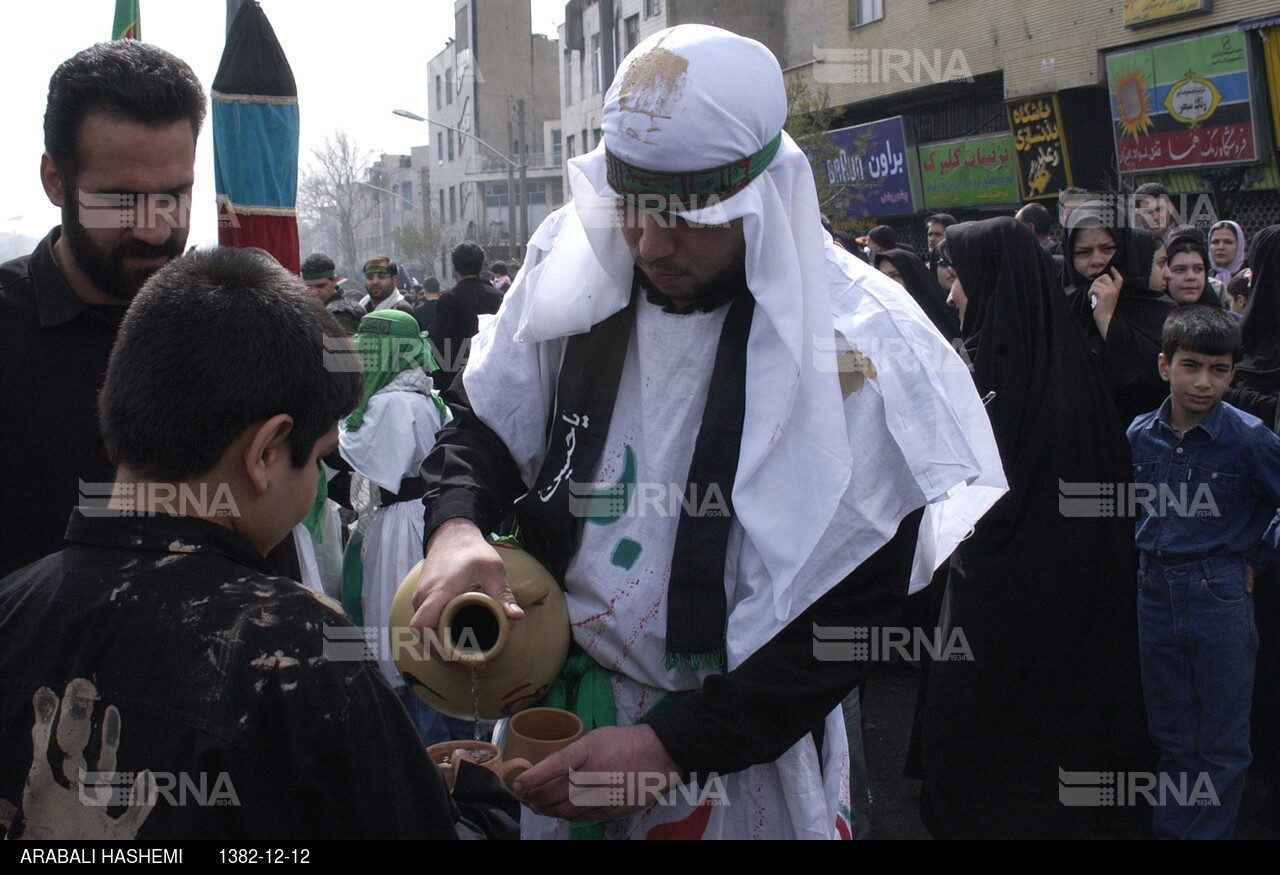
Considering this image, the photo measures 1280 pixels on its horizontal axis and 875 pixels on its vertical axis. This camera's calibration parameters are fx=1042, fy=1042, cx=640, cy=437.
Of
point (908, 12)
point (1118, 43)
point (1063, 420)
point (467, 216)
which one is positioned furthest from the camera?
point (467, 216)

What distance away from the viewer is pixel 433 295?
16766mm

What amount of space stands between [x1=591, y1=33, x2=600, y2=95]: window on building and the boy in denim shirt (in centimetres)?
3501

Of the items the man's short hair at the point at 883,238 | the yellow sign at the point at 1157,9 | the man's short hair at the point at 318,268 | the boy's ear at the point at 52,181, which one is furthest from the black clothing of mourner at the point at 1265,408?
the yellow sign at the point at 1157,9

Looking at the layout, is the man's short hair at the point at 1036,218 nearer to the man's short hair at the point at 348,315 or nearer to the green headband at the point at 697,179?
the man's short hair at the point at 348,315

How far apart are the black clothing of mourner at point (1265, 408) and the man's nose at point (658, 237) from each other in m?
3.05

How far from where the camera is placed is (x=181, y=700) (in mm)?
1146

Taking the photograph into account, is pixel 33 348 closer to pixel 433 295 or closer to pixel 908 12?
pixel 433 295

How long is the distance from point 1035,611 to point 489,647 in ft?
7.95

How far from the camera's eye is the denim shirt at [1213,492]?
3.56 metres

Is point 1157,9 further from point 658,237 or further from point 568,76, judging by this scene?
point 568,76

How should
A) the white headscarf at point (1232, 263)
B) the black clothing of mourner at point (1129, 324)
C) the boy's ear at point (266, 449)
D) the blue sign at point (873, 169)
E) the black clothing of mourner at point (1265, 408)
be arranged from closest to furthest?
the boy's ear at point (266, 449), the black clothing of mourner at point (1265, 408), the black clothing of mourner at point (1129, 324), the white headscarf at point (1232, 263), the blue sign at point (873, 169)

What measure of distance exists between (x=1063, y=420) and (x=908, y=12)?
14.7 metres

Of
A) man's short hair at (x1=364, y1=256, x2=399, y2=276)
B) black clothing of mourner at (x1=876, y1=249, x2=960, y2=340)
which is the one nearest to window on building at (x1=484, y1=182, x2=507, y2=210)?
man's short hair at (x1=364, y1=256, x2=399, y2=276)

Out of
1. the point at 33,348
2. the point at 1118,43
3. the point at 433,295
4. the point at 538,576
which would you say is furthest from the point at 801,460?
the point at 433,295
